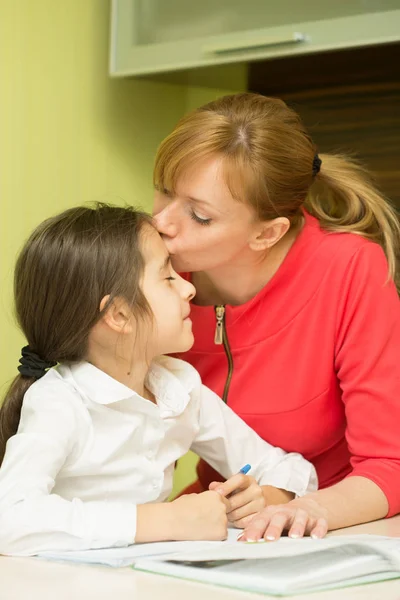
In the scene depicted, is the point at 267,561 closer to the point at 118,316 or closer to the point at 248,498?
the point at 248,498

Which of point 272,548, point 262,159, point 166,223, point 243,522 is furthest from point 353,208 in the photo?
point 272,548

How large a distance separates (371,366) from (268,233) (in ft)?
0.85

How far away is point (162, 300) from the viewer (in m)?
1.21

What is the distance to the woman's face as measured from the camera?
131 cm

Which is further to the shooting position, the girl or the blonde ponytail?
the blonde ponytail

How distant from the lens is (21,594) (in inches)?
31.2

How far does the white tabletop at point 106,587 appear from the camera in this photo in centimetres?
79

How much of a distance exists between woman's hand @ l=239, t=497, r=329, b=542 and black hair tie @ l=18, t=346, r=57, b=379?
0.32 meters

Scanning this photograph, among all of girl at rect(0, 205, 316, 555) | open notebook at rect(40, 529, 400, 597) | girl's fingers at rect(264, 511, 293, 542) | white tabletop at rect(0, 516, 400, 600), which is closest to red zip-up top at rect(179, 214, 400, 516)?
girl at rect(0, 205, 316, 555)

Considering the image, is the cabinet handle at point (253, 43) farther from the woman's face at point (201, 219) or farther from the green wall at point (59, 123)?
the woman's face at point (201, 219)

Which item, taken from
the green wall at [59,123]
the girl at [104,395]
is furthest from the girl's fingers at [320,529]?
the green wall at [59,123]

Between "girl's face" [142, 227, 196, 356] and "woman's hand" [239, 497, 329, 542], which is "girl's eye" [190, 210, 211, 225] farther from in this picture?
"woman's hand" [239, 497, 329, 542]

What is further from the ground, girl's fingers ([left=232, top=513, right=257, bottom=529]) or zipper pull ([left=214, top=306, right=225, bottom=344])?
zipper pull ([left=214, top=306, right=225, bottom=344])

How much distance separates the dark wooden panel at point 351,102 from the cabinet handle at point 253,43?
15 cm
